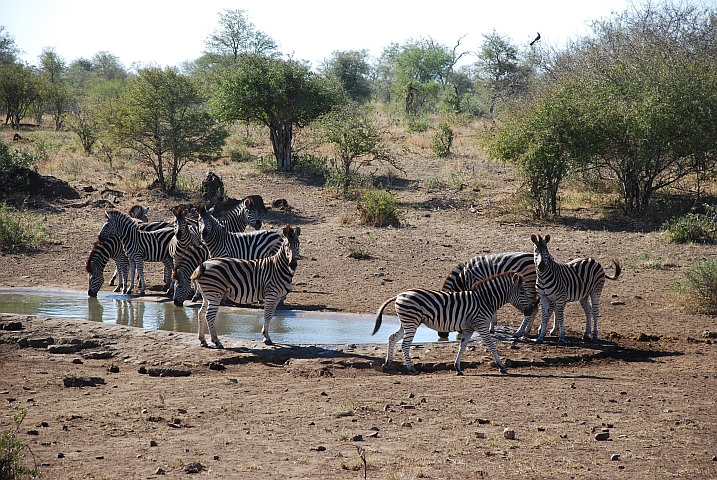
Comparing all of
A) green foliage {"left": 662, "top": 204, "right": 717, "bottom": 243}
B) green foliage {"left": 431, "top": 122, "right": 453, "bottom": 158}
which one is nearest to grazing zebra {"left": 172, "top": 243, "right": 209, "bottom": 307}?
green foliage {"left": 662, "top": 204, "right": 717, "bottom": 243}

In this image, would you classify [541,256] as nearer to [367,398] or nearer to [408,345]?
[408,345]

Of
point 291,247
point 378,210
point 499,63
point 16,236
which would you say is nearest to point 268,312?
point 291,247

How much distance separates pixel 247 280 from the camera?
10977 mm

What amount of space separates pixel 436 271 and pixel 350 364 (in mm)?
6062

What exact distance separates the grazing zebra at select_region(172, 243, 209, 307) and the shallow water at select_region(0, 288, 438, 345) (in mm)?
219

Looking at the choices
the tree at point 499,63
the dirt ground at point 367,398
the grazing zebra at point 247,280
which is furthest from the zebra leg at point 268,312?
the tree at point 499,63

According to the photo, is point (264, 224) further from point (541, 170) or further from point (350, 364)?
point (350, 364)

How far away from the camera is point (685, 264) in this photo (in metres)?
15.3

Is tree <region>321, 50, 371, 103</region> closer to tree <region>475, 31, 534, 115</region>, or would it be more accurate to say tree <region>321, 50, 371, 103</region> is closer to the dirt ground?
tree <region>475, 31, 534, 115</region>

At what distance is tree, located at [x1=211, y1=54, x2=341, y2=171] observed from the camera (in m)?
24.8

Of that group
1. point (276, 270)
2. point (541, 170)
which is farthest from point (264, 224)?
point (276, 270)

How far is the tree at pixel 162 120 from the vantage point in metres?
22.5

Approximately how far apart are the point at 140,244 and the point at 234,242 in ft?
6.45

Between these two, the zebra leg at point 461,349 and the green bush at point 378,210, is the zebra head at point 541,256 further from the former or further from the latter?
the green bush at point 378,210
